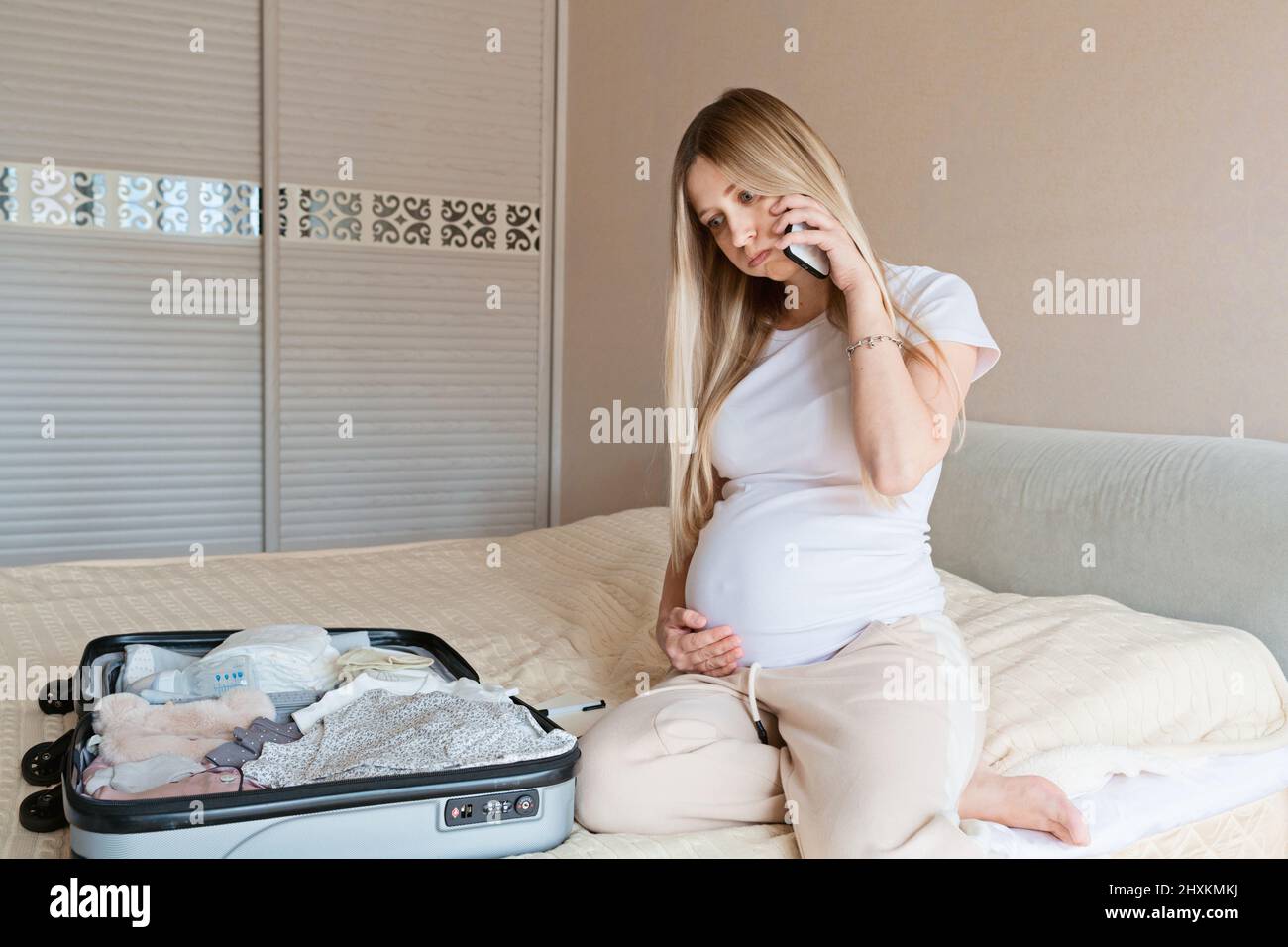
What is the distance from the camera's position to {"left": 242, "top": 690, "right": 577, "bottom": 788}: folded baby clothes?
1.02 m

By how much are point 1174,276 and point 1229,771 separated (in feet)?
2.65

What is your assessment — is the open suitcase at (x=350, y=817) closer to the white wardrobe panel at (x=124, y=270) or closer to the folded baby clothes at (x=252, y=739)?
the folded baby clothes at (x=252, y=739)

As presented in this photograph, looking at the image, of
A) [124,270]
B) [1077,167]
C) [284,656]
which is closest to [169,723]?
[284,656]

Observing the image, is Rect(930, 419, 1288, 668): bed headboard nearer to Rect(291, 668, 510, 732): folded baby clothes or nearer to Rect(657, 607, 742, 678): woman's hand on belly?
Rect(657, 607, 742, 678): woman's hand on belly

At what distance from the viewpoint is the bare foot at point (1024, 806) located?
3.66 ft

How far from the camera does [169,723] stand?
1125 mm

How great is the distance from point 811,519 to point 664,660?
40 centimetres

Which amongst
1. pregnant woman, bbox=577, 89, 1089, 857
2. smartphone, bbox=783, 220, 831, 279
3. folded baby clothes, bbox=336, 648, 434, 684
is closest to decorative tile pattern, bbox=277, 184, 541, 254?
pregnant woman, bbox=577, 89, 1089, 857

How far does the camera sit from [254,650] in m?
1.29

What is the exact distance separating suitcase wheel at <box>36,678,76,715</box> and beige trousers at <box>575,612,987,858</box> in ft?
2.03

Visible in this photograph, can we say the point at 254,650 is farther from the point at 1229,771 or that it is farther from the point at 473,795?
the point at 1229,771

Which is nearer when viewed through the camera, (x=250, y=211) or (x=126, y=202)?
(x=126, y=202)

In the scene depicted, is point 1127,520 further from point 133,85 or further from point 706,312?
point 133,85
